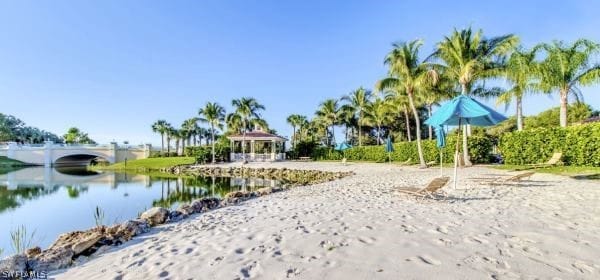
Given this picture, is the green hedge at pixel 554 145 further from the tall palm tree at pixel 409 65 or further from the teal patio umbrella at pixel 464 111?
the teal patio umbrella at pixel 464 111

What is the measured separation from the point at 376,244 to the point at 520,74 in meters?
18.8

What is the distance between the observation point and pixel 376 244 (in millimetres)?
3963

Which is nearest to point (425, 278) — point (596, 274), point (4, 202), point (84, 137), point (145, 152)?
point (596, 274)

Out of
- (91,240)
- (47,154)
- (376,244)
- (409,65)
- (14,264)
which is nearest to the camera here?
(14,264)

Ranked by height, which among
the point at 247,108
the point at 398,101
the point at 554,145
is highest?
the point at 247,108

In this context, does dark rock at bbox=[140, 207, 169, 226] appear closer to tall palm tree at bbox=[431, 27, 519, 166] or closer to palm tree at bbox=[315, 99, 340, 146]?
tall palm tree at bbox=[431, 27, 519, 166]

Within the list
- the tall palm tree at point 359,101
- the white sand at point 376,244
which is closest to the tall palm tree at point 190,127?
the tall palm tree at point 359,101

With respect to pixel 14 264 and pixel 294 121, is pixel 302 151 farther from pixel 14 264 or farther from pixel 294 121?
pixel 14 264

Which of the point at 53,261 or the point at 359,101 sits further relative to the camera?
the point at 359,101

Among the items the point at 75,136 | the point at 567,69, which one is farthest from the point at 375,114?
the point at 75,136

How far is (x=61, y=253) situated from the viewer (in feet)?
13.6

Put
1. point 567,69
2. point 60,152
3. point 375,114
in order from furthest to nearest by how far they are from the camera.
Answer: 1. point 60,152
2. point 375,114
3. point 567,69

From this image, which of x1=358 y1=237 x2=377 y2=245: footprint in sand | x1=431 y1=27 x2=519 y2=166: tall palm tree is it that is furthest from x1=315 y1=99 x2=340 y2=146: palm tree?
x1=358 y1=237 x2=377 y2=245: footprint in sand

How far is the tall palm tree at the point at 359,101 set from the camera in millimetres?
41156
